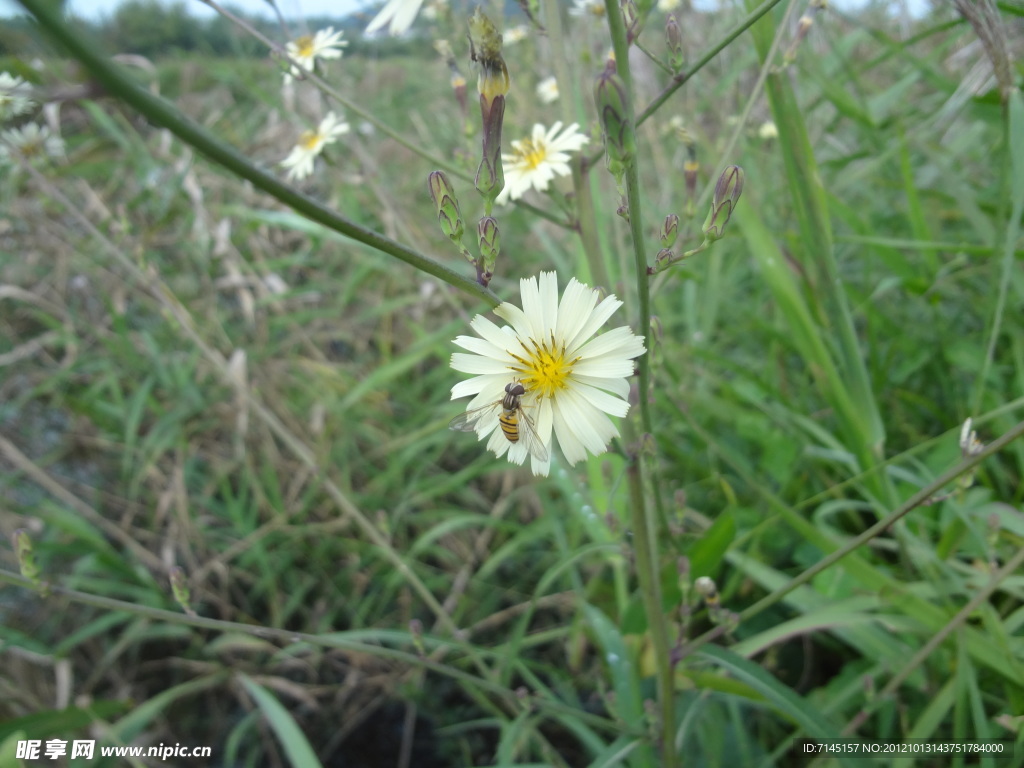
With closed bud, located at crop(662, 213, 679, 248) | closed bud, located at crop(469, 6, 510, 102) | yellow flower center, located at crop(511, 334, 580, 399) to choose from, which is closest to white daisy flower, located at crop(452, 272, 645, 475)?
yellow flower center, located at crop(511, 334, 580, 399)

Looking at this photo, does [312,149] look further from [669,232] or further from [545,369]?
[669,232]

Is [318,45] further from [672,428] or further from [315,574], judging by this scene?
[315,574]

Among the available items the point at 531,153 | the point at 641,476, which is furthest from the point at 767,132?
the point at 641,476

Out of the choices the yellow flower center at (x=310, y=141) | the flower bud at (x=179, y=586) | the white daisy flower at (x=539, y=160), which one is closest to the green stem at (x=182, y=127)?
the white daisy flower at (x=539, y=160)

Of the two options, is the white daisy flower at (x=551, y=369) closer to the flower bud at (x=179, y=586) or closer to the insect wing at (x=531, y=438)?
the insect wing at (x=531, y=438)

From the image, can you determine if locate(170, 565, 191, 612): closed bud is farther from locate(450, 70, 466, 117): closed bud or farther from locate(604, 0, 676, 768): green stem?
locate(450, 70, 466, 117): closed bud
